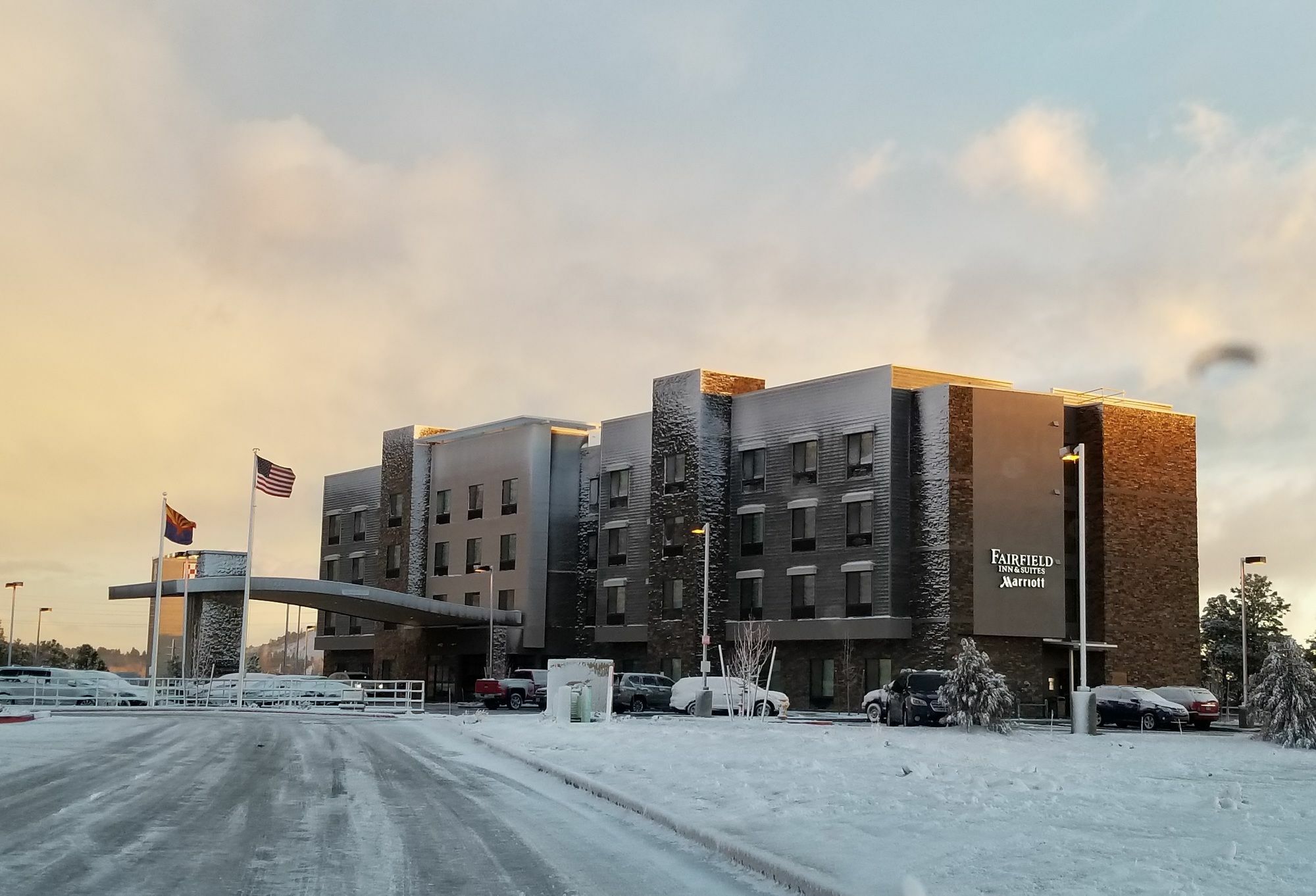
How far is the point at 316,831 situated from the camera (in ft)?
45.8

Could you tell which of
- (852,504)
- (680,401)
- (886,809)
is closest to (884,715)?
(852,504)

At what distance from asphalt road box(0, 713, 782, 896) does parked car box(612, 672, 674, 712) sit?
102ft

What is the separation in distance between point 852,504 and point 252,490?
2620cm

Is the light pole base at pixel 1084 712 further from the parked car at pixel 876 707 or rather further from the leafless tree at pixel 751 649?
the leafless tree at pixel 751 649

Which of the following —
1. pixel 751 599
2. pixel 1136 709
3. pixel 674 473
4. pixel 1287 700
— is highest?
pixel 674 473

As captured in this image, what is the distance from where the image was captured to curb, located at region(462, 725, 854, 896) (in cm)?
1078

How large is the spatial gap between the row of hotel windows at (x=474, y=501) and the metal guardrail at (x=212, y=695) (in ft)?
62.5

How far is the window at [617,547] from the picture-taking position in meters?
73.9

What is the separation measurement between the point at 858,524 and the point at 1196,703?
57.4 feet

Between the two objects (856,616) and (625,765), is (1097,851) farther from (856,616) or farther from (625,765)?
(856,616)

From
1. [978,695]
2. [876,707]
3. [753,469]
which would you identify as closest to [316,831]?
[978,695]

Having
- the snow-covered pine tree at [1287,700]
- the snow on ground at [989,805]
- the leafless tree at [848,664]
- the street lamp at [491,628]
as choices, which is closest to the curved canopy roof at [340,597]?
the street lamp at [491,628]

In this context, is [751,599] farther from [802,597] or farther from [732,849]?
[732,849]

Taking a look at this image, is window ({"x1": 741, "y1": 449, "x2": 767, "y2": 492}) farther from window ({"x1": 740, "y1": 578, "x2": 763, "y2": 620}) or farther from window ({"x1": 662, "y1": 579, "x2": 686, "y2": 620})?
window ({"x1": 662, "y1": 579, "x2": 686, "y2": 620})
